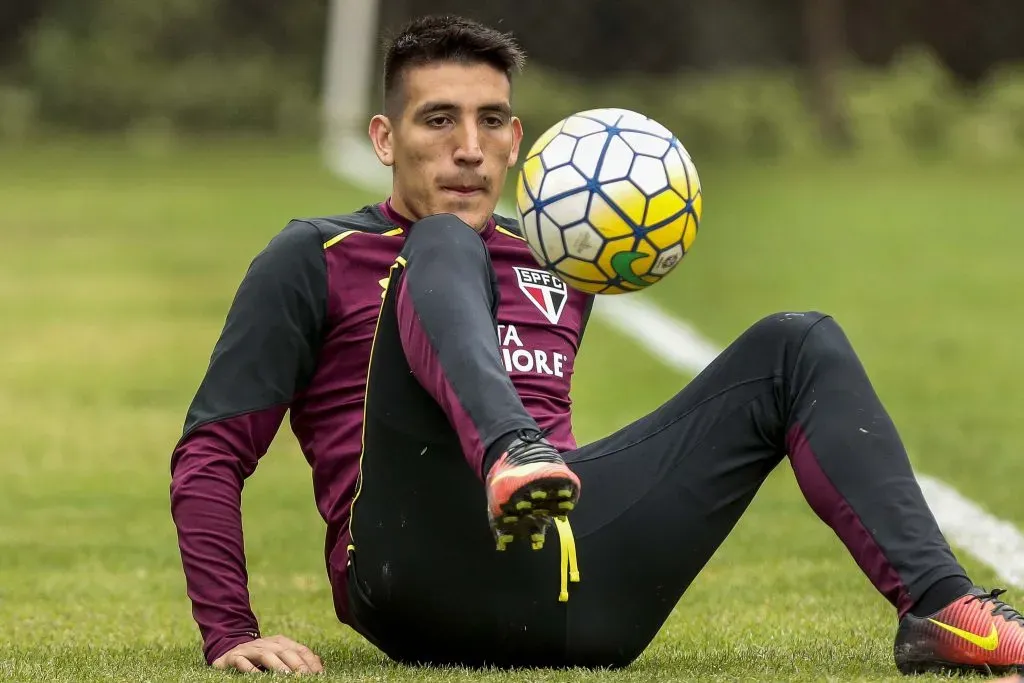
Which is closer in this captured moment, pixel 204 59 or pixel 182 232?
pixel 182 232

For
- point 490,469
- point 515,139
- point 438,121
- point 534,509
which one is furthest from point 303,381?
point 534,509

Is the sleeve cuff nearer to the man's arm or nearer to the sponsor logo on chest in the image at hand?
the man's arm

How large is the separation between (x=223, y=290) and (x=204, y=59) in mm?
21655

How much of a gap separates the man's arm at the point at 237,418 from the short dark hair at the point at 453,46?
63 centimetres

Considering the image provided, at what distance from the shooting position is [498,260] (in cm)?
488

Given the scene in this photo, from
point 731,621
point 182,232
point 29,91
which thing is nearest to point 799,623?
point 731,621

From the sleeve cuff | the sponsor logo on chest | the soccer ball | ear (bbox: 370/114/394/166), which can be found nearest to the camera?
the sleeve cuff

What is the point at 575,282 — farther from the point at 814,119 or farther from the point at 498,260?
the point at 814,119

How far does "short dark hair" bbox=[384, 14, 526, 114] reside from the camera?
4.84m

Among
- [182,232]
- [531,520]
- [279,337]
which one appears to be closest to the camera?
[531,520]

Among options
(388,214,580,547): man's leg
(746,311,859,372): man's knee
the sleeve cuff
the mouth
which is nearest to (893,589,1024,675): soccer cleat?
(746,311,859,372): man's knee

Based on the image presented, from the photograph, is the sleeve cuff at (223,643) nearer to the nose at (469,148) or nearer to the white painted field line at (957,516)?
the nose at (469,148)

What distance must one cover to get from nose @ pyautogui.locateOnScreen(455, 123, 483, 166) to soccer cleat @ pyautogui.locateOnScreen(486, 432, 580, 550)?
3.96 ft

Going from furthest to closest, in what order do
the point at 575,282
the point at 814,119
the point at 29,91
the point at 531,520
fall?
the point at 29,91 → the point at 814,119 → the point at 575,282 → the point at 531,520
